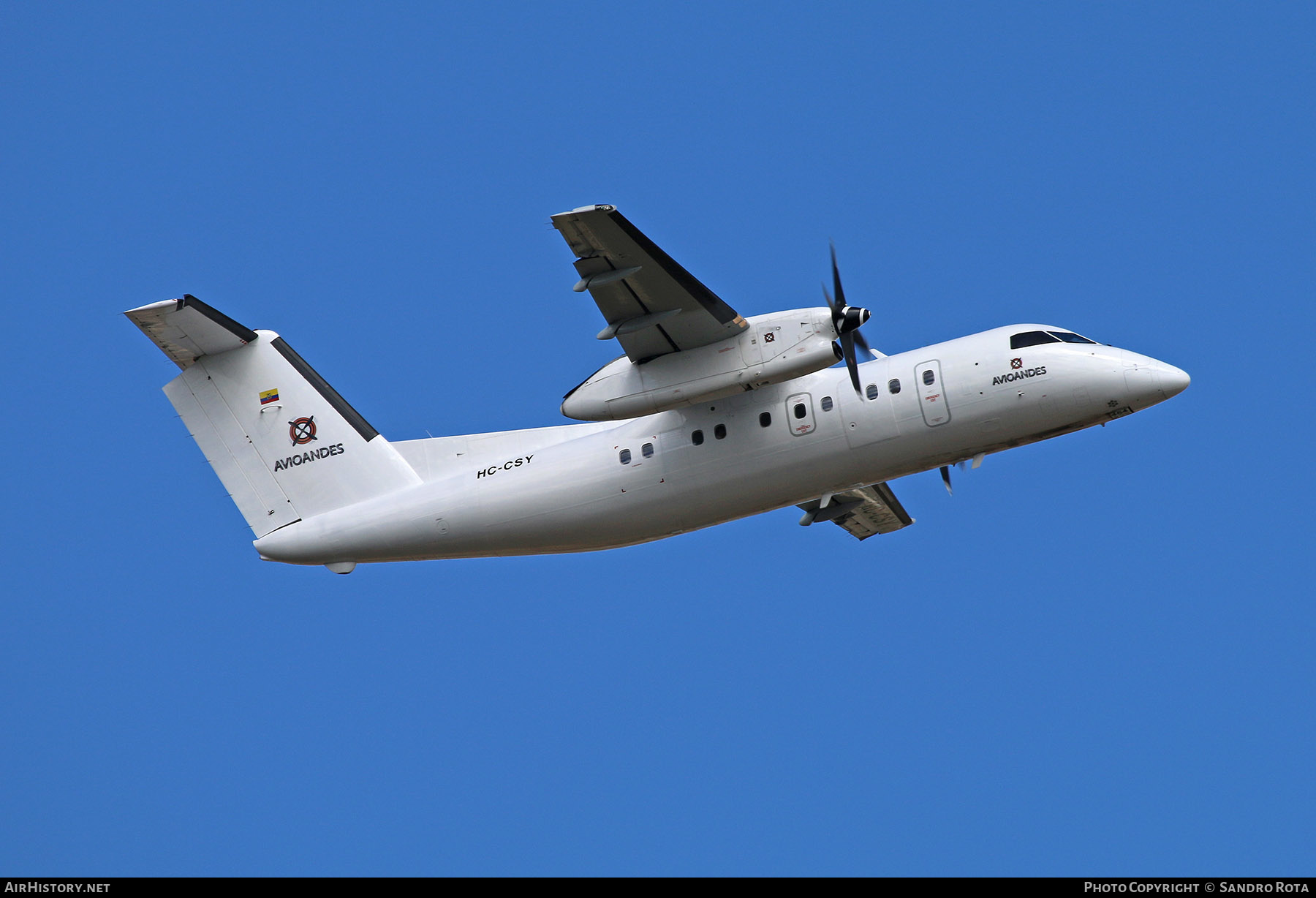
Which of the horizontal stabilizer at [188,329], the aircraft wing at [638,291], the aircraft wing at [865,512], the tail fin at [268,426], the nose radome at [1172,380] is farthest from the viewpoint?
the aircraft wing at [865,512]

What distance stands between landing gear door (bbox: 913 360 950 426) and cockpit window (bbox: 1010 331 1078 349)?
0.97 metres

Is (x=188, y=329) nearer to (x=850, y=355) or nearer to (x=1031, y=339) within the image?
(x=850, y=355)

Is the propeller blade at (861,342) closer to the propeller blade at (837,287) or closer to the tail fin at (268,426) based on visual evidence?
the propeller blade at (837,287)

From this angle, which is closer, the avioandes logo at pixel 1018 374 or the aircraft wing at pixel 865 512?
the avioandes logo at pixel 1018 374

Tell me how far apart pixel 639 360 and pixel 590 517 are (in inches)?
90.2

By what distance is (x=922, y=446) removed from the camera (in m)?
15.3

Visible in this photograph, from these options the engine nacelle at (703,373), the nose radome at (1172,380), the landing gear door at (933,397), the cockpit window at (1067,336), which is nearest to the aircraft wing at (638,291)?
the engine nacelle at (703,373)

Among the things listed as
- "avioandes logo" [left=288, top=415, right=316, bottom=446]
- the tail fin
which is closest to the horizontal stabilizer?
the tail fin

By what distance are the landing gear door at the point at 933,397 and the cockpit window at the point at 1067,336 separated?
4.93 feet

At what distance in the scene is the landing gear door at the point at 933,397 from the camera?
1511 centimetres

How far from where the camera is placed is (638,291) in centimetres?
1480
